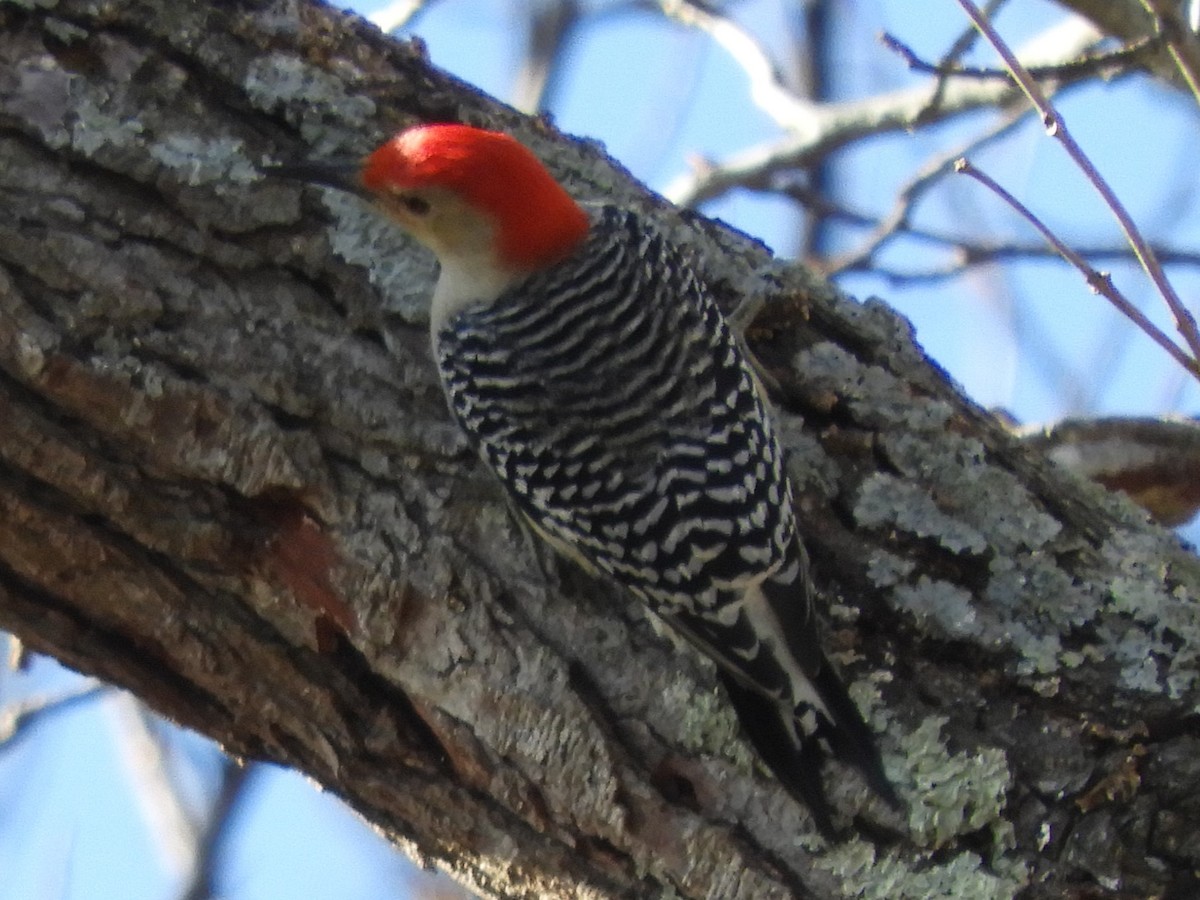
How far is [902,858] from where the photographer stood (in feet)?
7.14

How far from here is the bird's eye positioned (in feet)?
8.35

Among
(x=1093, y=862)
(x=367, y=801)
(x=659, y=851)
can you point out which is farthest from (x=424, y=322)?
(x=1093, y=862)

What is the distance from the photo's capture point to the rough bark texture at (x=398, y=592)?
7.05 ft

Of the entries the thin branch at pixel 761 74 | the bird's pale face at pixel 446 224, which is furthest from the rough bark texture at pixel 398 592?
the thin branch at pixel 761 74

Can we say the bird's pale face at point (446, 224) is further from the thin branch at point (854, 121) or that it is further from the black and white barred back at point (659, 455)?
the thin branch at point (854, 121)

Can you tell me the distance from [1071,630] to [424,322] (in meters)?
1.23

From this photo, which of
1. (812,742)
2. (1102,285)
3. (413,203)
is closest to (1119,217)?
(1102,285)

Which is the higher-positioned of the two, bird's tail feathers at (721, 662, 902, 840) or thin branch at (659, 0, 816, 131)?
thin branch at (659, 0, 816, 131)

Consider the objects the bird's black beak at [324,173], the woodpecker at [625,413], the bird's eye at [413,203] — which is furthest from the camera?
the bird's eye at [413,203]

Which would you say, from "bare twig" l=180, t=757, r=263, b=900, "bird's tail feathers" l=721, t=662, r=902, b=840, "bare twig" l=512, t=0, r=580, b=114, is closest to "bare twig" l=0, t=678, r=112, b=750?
"bare twig" l=180, t=757, r=263, b=900

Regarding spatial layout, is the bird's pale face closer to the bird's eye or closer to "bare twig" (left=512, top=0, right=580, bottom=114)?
the bird's eye

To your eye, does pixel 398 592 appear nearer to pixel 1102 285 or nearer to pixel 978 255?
pixel 1102 285

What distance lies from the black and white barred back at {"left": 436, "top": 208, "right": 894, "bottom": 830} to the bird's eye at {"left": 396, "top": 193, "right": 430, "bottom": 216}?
21 centimetres

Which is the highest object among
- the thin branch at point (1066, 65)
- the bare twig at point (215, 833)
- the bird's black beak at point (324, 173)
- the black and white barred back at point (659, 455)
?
the thin branch at point (1066, 65)
